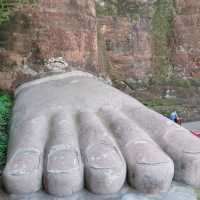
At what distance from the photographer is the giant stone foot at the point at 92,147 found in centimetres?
130

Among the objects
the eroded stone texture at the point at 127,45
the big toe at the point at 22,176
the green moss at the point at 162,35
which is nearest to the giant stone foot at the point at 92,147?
the big toe at the point at 22,176

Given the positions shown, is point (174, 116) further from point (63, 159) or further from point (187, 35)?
point (63, 159)

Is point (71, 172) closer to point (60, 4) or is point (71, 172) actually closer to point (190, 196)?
point (190, 196)

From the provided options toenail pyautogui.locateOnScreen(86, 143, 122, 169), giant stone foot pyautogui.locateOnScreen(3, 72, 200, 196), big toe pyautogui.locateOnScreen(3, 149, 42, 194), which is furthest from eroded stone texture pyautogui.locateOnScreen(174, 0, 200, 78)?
big toe pyautogui.locateOnScreen(3, 149, 42, 194)

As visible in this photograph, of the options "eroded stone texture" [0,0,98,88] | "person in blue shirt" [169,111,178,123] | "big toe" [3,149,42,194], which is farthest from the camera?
"person in blue shirt" [169,111,178,123]

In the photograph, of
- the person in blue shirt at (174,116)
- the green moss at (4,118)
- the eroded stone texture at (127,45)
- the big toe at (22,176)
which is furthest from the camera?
the eroded stone texture at (127,45)

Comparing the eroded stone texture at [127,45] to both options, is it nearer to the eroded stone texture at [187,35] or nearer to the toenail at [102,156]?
the eroded stone texture at [187,35]

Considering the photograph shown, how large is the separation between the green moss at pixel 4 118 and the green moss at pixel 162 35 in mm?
1260

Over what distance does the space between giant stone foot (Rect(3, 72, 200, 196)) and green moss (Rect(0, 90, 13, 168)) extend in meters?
0.07

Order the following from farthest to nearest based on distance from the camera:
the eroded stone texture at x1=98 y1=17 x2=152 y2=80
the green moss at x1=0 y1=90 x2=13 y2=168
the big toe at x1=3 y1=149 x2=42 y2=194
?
the eroded stone texture at x1=98 y1=17 x2=152 y2=80 → the green moss at x1=0 y1=90 x2=13 y2=168 → the big toe at x1=3 y1=149 x2=42 y2=194

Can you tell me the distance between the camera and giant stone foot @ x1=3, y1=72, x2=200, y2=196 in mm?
1297

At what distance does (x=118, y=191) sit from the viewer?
4.38 ft

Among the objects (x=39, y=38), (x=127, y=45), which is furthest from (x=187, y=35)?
(x=39, y=38)

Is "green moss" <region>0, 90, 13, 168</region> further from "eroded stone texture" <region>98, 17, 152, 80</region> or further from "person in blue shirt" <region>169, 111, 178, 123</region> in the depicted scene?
"person in blue shirt" <region>169, 111, 178, 123</region>
